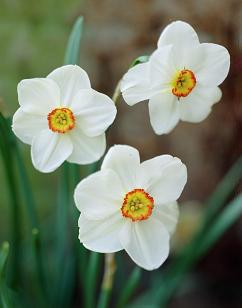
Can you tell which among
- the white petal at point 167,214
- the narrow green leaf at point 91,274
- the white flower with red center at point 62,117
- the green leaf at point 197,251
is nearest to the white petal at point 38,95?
the white flower with red center at point 62,117

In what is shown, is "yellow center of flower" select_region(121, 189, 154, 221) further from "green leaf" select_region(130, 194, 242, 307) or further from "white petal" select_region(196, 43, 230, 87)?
"green leaf" select_region(130, 194, 242, 307)

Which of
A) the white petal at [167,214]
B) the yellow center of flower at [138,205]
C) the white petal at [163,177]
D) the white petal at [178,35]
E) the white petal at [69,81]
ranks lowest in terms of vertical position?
the white petal at [167,214]

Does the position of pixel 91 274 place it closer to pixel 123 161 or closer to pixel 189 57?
pixel 123 161

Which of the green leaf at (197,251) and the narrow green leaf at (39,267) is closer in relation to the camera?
the narrow green leaf at (39,267)

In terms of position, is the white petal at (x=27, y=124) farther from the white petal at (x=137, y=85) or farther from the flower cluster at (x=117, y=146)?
the white petal at (x=137, y=85)

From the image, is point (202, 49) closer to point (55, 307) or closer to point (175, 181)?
point (175, 181)

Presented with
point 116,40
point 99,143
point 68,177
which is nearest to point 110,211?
point 99,143
